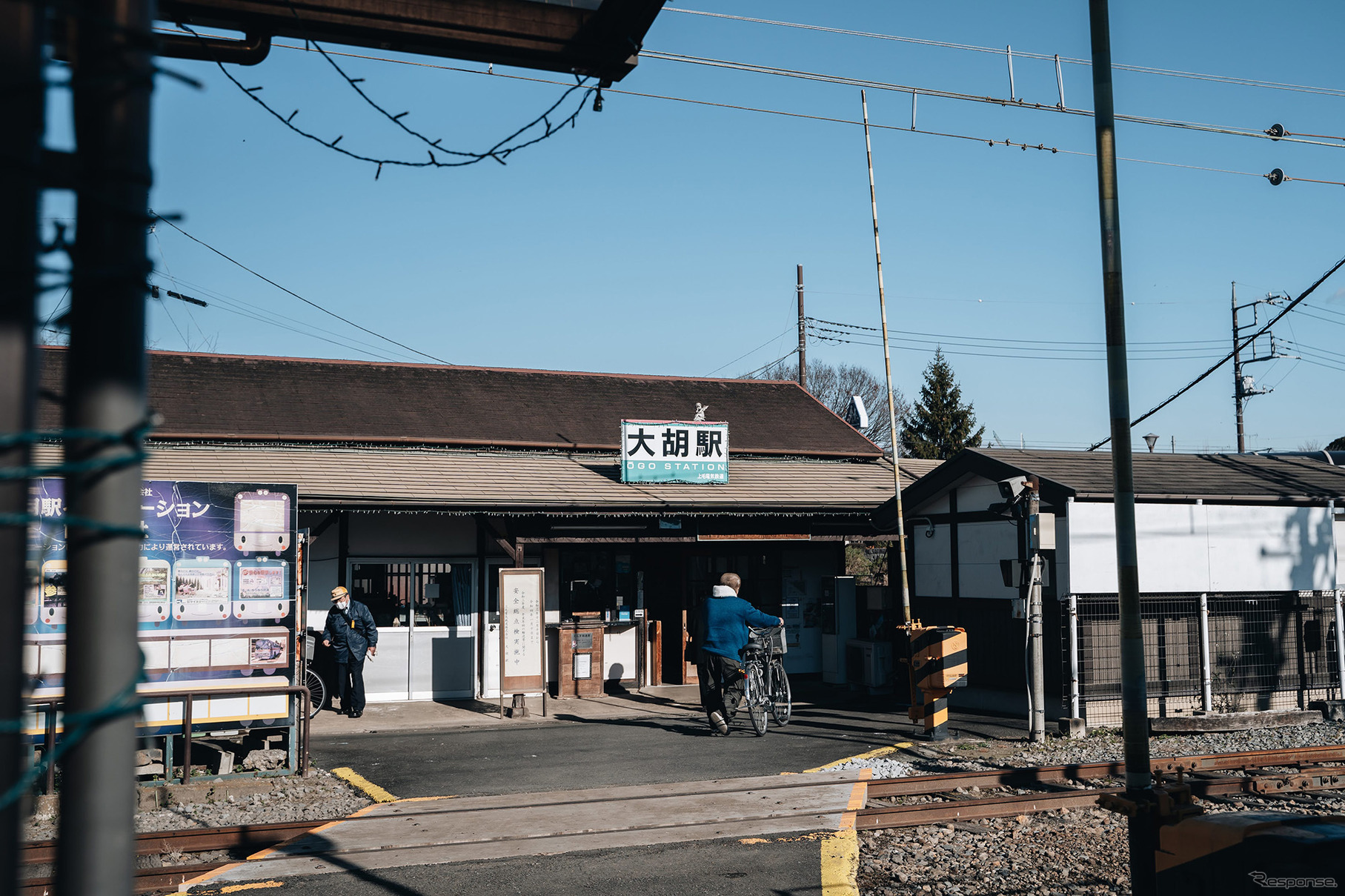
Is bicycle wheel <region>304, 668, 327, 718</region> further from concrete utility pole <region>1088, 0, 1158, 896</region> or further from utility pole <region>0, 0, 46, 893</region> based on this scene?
utility pole <region>0, 0, 46, 893</region>

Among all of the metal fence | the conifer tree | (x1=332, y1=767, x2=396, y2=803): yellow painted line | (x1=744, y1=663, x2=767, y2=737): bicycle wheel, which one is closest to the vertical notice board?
(x1=744, y1=663, x2=767, y2=737): bicycle wheel

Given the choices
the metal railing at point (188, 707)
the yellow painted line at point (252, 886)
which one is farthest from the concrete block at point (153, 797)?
the yellow painted line at point (252, 886)

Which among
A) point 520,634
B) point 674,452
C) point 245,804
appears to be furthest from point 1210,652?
point 245,804

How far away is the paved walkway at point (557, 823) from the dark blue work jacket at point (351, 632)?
578 centimetres

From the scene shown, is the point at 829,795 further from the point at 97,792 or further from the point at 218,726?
the point at 97,792

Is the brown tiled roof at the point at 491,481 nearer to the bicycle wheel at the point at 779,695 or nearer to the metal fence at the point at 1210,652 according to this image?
the bicycle wheel at the point at 779,695

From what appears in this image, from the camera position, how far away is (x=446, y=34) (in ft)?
16.5

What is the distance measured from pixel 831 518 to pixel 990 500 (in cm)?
357

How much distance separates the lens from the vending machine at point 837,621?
1855cm

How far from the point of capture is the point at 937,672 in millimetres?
12641

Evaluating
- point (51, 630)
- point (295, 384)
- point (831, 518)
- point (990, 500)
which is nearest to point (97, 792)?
point (51, 630)

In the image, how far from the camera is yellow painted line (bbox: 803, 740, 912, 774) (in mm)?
11039

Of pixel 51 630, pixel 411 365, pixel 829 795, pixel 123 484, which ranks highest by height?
pixel 411 365

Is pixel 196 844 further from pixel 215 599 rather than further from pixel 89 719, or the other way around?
pixel 89 719
